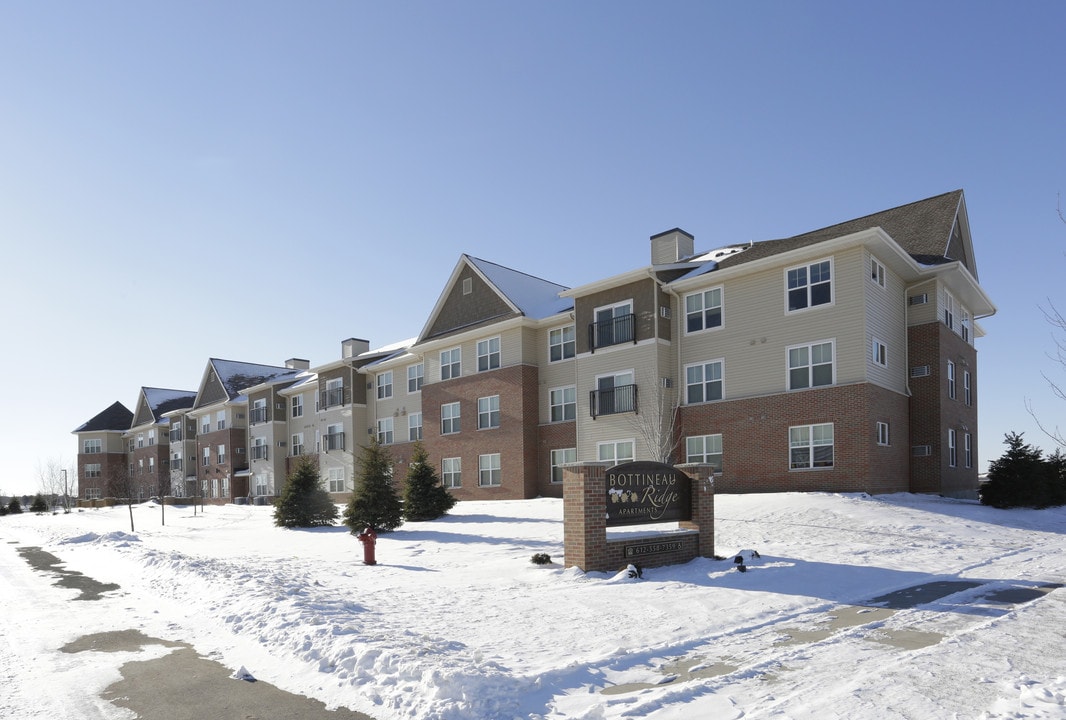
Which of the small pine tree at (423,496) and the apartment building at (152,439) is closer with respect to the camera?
the small pine tree at (423,496)

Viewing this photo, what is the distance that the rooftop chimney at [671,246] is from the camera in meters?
31.7

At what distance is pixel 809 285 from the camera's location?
77.5 ft

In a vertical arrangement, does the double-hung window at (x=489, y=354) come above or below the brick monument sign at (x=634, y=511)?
above

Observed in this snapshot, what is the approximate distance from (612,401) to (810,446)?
7.78 meters

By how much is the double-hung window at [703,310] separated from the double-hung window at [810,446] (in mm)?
4838

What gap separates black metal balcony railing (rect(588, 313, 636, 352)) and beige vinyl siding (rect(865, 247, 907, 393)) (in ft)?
27.2

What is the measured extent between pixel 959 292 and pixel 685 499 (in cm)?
1993

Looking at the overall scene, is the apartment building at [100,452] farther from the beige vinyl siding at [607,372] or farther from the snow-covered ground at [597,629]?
the snow-covered ground at [597,629]

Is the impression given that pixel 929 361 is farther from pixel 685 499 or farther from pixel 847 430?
pixel 685 499

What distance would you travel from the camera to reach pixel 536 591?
36.2ft

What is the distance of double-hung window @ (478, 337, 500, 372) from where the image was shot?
3419 cm

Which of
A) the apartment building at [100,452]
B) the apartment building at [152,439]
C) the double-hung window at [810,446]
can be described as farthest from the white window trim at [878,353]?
the apartment building at [100,452]

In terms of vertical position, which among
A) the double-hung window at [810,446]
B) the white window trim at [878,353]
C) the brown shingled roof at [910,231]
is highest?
the brown shingled roof at [910,231]

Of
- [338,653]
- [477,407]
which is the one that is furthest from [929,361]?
[338,653]
